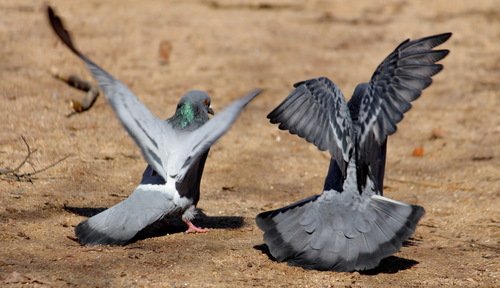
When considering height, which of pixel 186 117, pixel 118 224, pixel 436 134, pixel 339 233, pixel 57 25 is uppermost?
pixel 57 25

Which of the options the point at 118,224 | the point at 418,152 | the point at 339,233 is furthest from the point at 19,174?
the point at 418,152

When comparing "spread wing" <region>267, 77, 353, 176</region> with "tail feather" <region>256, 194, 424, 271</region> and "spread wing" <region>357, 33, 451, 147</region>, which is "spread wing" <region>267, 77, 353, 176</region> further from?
"tail feather" <region>256, 194, 424, 271</region>

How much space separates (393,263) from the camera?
5.60 metres

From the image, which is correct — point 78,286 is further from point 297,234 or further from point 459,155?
point 459,155

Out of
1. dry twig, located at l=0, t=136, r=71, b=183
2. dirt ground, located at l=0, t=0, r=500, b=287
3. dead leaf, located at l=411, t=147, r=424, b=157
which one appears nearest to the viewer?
dirt ground, located at l=0, t=0, r=500, b=287

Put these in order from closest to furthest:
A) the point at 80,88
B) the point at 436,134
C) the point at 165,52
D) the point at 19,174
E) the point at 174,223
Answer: the point at 174,223 → the point at 19,174 → the point at 436,134 → the point at 80,88 → the point at 165,52

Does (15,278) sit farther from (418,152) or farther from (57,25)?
(418,152)

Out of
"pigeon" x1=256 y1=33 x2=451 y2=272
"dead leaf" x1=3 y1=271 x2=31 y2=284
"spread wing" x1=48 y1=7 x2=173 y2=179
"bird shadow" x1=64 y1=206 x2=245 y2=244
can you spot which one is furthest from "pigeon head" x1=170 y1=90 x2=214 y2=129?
"dead leaf" x1=3 y1=271 x2=31 y2=284

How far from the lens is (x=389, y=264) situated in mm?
5582

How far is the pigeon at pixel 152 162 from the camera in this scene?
551 centimetres

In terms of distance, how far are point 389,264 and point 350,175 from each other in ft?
1.81

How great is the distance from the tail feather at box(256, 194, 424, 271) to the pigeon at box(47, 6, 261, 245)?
600mm

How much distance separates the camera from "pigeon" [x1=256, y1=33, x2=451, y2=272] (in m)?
5.18

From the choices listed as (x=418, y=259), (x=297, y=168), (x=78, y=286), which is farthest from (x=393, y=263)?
(x=297, y=168)
